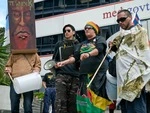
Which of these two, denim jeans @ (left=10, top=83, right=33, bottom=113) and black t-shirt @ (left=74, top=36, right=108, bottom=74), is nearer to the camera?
black t-shirt @ (left=74, top=36, right=108, bottom=74)

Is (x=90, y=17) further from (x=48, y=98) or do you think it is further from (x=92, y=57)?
(x=92, y=57)

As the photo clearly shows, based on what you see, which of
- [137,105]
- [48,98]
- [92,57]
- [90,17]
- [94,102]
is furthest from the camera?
[90,17]

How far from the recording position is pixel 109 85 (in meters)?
4.64

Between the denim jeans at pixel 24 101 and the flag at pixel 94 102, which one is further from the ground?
the flag at pixel 94 102

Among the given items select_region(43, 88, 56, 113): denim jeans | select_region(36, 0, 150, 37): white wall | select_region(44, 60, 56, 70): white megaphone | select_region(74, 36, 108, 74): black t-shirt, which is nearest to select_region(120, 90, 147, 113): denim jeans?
select_region(74, 36, 108, 74): black t-shirt

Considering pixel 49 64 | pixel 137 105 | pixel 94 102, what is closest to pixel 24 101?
pixel 49 64

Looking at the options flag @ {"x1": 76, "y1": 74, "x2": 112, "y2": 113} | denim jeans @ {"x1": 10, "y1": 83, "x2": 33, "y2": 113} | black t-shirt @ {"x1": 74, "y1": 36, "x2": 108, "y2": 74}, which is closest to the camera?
flag @ {"x1": 76, "y1": 74, "x2": 112, "y2": 113}

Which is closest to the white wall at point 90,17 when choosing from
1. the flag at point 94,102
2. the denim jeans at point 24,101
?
the denim jeans at point 24,101

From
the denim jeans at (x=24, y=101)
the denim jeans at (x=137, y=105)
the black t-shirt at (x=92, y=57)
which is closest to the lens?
the denim jeans at (x=137, y=105)

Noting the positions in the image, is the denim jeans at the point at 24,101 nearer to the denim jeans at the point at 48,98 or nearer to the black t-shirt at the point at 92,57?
the black t-shirt at the point at 92,57

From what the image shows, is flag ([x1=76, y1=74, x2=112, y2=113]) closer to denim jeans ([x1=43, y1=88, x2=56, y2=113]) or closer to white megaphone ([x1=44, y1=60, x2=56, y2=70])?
white megaphone ([x1=44, y1=60, x2=56, y2=70])

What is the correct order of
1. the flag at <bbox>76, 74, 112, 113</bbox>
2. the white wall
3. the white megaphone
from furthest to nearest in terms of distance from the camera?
the white wall < the white megaphone < the flag at <bbox>76, 74, 112, 113</bbox>

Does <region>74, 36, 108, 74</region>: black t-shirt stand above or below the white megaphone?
above

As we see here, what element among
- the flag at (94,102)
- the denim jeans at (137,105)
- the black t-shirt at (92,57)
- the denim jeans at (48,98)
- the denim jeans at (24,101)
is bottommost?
the denim jeans at (48,98)
